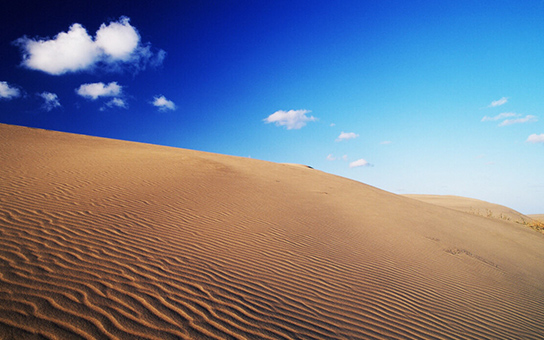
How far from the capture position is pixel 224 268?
4.64m

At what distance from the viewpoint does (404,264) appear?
6.86 metres

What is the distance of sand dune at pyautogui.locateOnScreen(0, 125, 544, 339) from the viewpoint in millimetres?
3162

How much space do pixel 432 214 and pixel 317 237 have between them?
10431 mm

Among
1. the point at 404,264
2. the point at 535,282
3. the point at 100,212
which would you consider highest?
the point at 100,212

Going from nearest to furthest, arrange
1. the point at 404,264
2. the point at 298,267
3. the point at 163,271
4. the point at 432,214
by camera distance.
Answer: the point at 163,271 < the point at 298,267 < the point at 404,264 < the point at 432,214

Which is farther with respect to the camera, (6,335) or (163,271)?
(163,271)

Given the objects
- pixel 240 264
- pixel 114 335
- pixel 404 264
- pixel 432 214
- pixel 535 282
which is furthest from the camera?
pixel 432 214

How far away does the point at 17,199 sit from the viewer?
6.54 m

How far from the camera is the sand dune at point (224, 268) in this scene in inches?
124

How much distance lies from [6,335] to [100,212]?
4.34m

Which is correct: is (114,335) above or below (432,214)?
below

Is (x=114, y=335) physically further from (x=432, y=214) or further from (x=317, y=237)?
(x=432, y=214)

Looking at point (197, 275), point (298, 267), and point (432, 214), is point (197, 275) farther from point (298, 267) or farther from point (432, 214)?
point (432, 214)

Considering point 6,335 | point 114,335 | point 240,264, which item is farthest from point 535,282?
point 6,335
